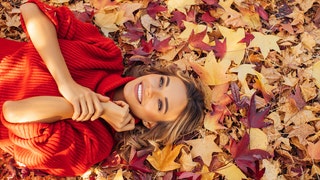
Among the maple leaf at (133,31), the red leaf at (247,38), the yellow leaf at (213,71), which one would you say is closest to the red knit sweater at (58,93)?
the maple leaf at (133,31)

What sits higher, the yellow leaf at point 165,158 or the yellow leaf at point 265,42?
the yellow leaf at point 265,42

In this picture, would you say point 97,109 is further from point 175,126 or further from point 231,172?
point 231,172

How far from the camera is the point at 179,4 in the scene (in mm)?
2760

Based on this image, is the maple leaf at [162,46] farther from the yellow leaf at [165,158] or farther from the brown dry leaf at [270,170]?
the brown dry leaf at [270,170]

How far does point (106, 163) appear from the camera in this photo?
2309mm

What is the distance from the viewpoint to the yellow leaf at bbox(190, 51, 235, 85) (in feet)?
8.11

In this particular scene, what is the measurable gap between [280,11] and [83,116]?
4.96 feet

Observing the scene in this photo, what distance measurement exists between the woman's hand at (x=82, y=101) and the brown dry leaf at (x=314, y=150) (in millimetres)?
1099

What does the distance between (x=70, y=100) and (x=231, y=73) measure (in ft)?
3.26

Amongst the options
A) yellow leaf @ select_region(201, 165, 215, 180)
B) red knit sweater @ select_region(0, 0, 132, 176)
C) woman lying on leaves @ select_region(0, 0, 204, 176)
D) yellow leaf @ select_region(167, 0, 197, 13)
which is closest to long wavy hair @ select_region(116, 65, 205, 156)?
woman lying on leaves @ select_region(0, 0, 204, 176)

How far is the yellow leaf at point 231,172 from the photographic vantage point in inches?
86.7

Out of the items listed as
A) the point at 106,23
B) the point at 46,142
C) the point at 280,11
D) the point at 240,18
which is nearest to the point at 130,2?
the point at 106,23

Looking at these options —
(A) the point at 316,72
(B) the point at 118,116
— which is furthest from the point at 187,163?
(A) the point at 316,72

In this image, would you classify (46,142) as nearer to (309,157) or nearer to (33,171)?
(33,171)
